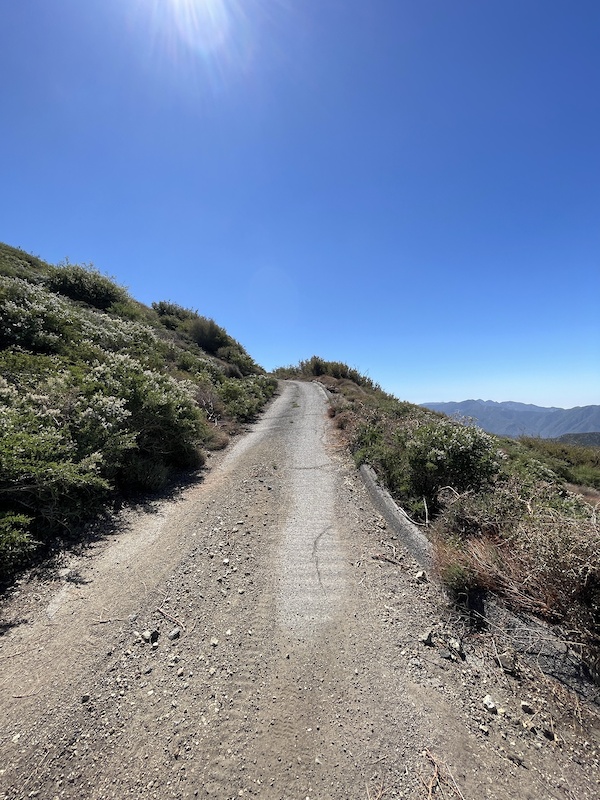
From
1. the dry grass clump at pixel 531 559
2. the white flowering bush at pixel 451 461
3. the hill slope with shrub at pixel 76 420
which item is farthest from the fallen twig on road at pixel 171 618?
the white flowering bush at pixel 451 461

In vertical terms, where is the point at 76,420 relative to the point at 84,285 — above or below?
below

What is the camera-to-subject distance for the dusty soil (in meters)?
2.09

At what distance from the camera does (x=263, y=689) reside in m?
2.69

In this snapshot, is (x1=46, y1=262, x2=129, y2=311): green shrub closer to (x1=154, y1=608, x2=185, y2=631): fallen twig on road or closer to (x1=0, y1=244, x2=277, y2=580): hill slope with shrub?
(x1=0, y1=244, x2=277, y2=580): hill slope with shrub

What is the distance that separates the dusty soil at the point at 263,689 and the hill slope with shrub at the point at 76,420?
0.77 metres

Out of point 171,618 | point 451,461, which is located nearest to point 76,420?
point 171,618

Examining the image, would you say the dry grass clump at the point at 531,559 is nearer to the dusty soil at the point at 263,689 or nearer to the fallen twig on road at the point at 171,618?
the dusty soil at the point at 263,689

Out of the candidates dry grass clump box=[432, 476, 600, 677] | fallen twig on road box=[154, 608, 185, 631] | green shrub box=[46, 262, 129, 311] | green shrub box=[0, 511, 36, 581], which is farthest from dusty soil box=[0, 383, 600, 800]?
green shrub box=[46, 262, 129, 311]

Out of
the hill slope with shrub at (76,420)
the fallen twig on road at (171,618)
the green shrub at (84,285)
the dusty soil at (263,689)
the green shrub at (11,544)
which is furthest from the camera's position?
the green shrub at (84,285)

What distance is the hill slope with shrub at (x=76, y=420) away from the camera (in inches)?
164

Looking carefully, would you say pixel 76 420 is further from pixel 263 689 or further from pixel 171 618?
pixel 263 689

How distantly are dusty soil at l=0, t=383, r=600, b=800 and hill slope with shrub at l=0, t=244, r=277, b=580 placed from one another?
0.77 meters

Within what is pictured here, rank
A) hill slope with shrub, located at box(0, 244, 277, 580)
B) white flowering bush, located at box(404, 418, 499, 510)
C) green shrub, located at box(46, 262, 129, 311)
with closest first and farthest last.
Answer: hill slope with shrub, located at box(0, 244, 277, 580) → white flowering bush, located at box(404, 418, 499, 510) → green shrub, located at box(46, 262, 129, 311)

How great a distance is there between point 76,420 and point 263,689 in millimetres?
4771
